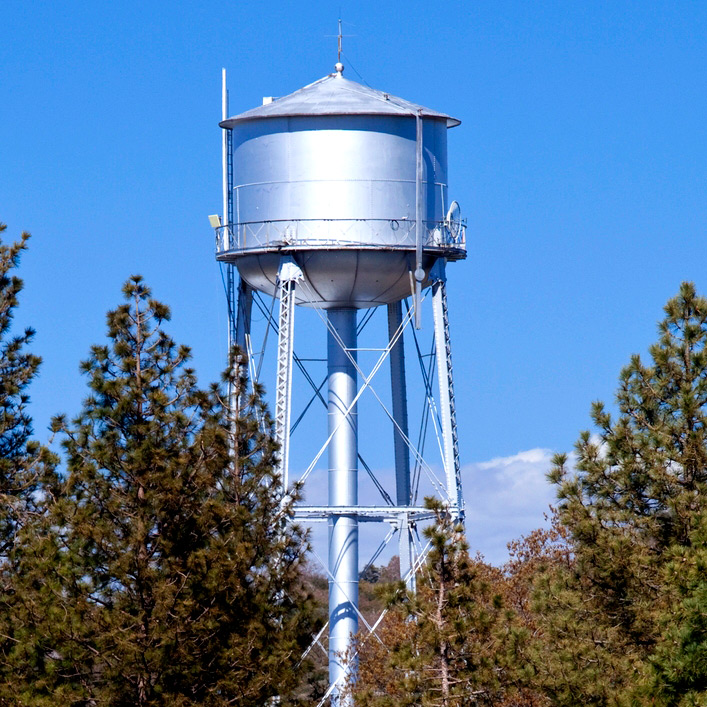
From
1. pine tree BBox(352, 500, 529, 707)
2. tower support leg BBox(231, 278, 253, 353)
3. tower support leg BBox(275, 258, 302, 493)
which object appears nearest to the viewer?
pine tree BBox(352, 500, 529, 707)

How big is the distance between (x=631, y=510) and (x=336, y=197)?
9806 mm

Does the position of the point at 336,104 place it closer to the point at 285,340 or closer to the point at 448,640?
the point at 285,340

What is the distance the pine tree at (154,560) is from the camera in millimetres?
25859

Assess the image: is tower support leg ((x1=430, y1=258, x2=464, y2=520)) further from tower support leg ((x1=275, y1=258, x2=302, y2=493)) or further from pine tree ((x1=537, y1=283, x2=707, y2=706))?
pine tree ((x1=537, y1=283, x2=707, y2=706))

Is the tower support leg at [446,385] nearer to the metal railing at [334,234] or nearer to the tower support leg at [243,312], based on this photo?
the metal railing at [334,234]

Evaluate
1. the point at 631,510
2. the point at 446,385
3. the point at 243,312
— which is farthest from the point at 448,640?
the point at 243,312

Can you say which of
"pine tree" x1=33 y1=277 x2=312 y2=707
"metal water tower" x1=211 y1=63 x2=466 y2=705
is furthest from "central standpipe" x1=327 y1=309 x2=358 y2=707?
"pine tree" x1=33 y1=277 x2=312 y2=707

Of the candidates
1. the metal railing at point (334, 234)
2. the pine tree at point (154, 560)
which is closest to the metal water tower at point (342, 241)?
the metal railing at point (334, 234)

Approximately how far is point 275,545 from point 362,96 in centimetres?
1093

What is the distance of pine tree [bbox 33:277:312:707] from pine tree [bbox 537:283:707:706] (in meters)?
4.26

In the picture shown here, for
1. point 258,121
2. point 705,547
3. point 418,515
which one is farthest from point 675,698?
A: point 258,121

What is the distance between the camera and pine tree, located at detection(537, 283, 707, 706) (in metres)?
26.0

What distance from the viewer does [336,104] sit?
115ft

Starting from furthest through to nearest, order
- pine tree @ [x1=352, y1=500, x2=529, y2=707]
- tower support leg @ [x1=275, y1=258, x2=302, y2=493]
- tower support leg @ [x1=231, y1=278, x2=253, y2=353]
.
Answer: tower support leg @ [x1=231, y1=278, x2=253, y2=353] → tower support leg @ [x1=275, y1=258, x2=302, y2=493] → pine tree @ [x1=352, y1=500, x2=529, y2=707]
